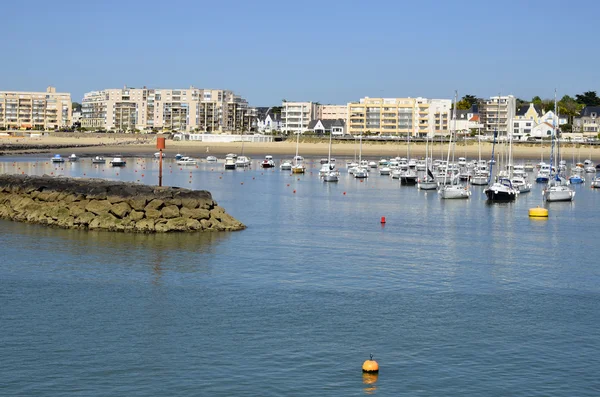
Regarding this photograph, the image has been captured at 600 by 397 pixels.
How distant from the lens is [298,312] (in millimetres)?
25906

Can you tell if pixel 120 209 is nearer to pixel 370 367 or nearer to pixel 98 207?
pixel 98 207

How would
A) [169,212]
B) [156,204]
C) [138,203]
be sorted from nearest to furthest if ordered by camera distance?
[169,212], [156,204], [138,203]

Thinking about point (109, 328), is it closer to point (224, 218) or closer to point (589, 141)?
point (224, 218)

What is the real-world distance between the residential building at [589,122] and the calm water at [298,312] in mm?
155007

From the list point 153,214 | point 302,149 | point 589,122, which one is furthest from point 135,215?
point 589,122

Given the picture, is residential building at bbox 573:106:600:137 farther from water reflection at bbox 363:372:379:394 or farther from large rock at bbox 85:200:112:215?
water reflection at bbox 363:372:379:394

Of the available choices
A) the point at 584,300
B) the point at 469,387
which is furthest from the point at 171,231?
the point at 469,387

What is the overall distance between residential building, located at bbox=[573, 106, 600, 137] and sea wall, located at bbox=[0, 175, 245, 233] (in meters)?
162

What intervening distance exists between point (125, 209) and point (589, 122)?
170886mm

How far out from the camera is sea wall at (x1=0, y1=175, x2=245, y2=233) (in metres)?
41.2

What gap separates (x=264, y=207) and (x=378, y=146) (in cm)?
11904

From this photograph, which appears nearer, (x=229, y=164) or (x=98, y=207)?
(x=98, y=207)

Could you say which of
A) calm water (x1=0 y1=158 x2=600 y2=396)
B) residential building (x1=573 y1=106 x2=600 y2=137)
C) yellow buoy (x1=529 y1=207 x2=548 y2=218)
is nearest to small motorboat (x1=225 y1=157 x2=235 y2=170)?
yellow buoy (x1=529 y1=207 x2=548 y2=218)

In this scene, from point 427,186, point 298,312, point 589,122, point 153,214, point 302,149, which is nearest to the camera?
point 298,312
